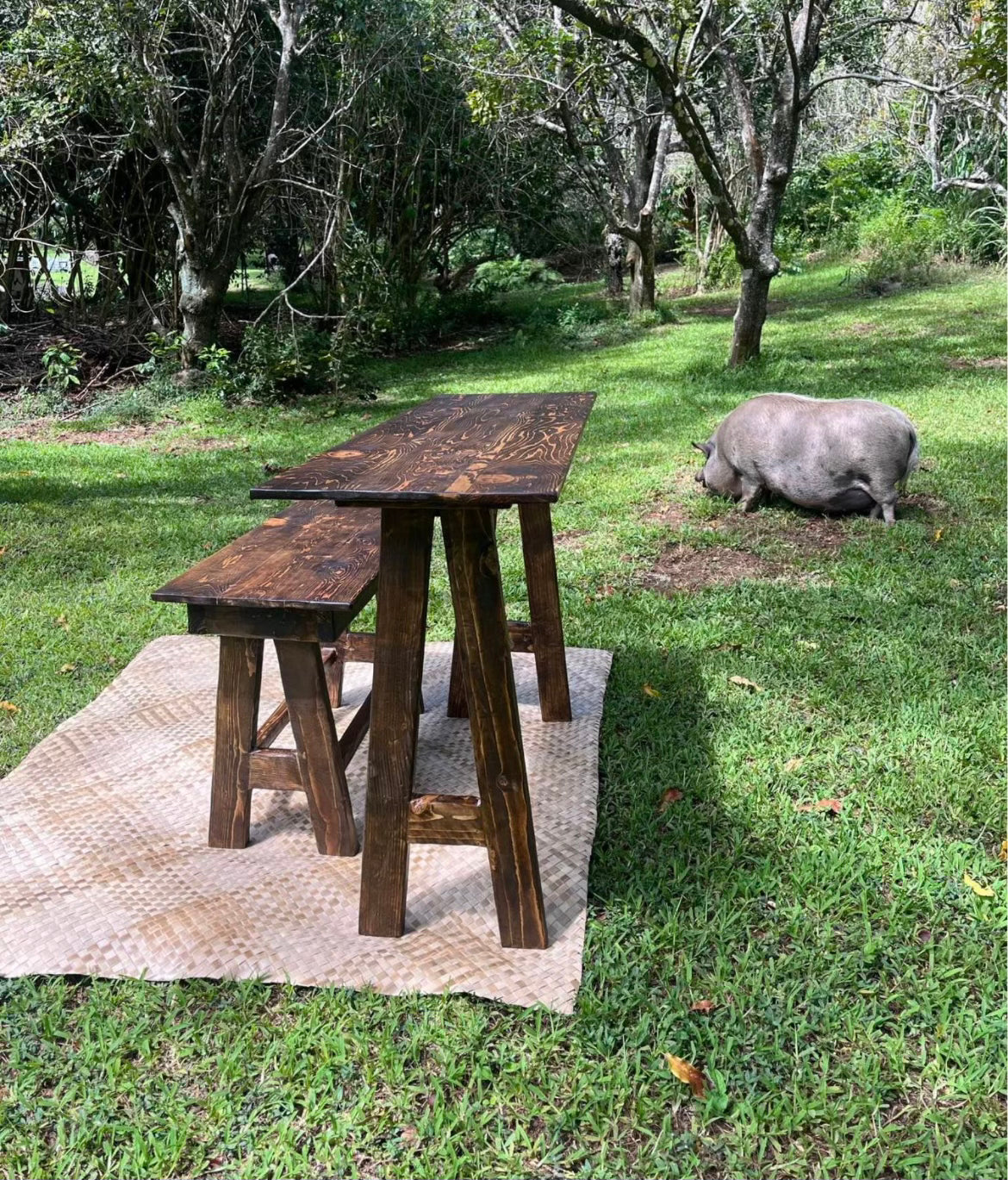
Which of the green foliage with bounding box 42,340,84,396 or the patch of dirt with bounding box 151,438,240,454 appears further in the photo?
the green foliage with bounding box 42,340,84,396

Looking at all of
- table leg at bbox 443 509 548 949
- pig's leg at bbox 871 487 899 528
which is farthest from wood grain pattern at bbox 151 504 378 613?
pig's leg at bbox 871 487 899 528

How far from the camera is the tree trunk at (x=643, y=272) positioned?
13.0m

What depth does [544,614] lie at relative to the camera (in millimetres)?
3441

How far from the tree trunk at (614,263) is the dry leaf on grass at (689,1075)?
1437 cm

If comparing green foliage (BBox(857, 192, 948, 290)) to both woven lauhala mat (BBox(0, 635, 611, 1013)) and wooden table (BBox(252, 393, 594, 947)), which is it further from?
wooden table (BBox(252, 393, 594, 947))

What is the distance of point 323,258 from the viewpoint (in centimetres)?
1093

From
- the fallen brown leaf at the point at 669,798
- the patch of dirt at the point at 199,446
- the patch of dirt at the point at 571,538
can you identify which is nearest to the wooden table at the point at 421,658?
the fallen brown leaf at the point at 669,798

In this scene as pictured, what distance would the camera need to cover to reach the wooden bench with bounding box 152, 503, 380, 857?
256 cm

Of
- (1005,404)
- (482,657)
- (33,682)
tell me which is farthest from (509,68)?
(482,657)

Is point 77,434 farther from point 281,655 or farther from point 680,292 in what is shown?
point 680,292

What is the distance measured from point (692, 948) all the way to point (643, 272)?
12.4 m

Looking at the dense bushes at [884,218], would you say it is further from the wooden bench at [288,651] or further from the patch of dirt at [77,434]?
the wooden bench at [288,651]

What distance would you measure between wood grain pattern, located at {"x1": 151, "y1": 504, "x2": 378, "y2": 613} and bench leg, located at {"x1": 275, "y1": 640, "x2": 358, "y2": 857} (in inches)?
6.6

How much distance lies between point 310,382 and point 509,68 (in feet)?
12.7
